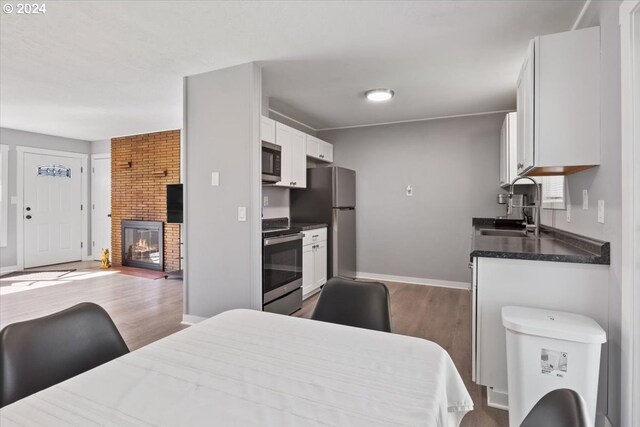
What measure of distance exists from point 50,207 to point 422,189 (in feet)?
21.7

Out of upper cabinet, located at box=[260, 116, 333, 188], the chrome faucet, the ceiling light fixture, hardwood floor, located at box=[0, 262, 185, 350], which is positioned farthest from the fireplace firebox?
the chrome faucet

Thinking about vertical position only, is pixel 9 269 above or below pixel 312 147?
below

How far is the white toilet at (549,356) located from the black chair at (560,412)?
1073 millimetres

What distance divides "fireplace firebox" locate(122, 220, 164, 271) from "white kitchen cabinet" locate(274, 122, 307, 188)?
9.80 ft

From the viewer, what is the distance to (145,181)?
6.05m

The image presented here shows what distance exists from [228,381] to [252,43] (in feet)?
8.08

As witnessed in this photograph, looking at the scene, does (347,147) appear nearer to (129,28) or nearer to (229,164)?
(229,164)

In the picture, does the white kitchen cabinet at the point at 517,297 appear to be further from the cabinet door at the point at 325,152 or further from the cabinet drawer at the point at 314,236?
the cabinet door at the point at 325,152

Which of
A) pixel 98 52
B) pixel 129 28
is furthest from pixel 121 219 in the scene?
pixel 129 28

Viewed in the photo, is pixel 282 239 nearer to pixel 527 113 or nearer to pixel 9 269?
pixel 527 113

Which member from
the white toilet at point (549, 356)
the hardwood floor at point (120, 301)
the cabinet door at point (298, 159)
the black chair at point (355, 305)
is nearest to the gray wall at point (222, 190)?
the hardwood floor at point (120, 301)

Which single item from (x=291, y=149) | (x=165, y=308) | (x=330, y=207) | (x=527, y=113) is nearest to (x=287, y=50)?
(x=291, y=149)

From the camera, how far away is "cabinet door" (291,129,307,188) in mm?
4159

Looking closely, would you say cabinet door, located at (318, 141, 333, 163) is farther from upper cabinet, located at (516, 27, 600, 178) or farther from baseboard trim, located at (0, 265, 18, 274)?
baseboard trim, located at (0, 265, 18, 274)
